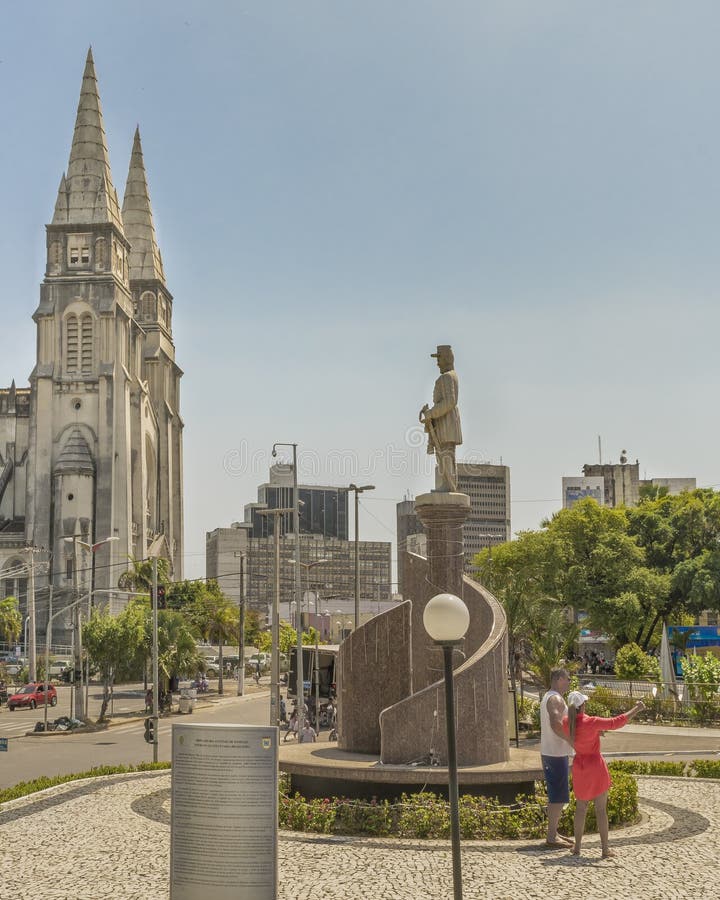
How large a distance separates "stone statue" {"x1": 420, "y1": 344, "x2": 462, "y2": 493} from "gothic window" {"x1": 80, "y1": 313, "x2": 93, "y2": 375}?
72905mm

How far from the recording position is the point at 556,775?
1182 centimetres

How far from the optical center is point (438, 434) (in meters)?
16.3

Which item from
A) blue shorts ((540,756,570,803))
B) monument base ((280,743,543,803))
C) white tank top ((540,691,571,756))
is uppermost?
white tank top ((540,691,571,756))

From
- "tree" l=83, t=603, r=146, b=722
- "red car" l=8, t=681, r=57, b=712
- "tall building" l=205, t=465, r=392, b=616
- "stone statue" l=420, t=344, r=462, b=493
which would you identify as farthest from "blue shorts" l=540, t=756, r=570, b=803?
"tall building" l=205, t=465, r=392, b=616

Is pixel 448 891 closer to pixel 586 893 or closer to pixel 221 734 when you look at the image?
pixel 586 893

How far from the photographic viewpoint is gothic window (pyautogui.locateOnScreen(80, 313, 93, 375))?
85875 millimetres

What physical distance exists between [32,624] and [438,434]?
139ft

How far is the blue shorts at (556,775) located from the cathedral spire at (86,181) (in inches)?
3184

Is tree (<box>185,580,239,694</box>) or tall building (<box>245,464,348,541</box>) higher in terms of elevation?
tall building (<box>245,464,348,541</box>)

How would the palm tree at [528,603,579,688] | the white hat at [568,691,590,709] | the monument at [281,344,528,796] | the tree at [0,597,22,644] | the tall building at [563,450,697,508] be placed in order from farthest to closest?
1. the tall building at [563,450,697,508]
2. the tree at [0,597,22,644]
3. the palm tree at [528,603,579,688]
4. the monument at [281,344,528,796]
5. the white hat at [568,691,590,709]

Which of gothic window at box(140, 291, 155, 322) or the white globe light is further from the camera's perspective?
gothic window at box(140, 291, 155, 322)

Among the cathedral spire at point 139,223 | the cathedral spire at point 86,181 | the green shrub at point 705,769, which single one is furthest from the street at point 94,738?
the cathedral spire at point 139,223

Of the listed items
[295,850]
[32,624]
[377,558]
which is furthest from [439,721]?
[377,558]

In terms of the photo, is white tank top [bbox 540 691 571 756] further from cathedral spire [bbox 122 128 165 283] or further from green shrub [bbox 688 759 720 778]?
cathedral spire [bbox 122 128 165 283]
